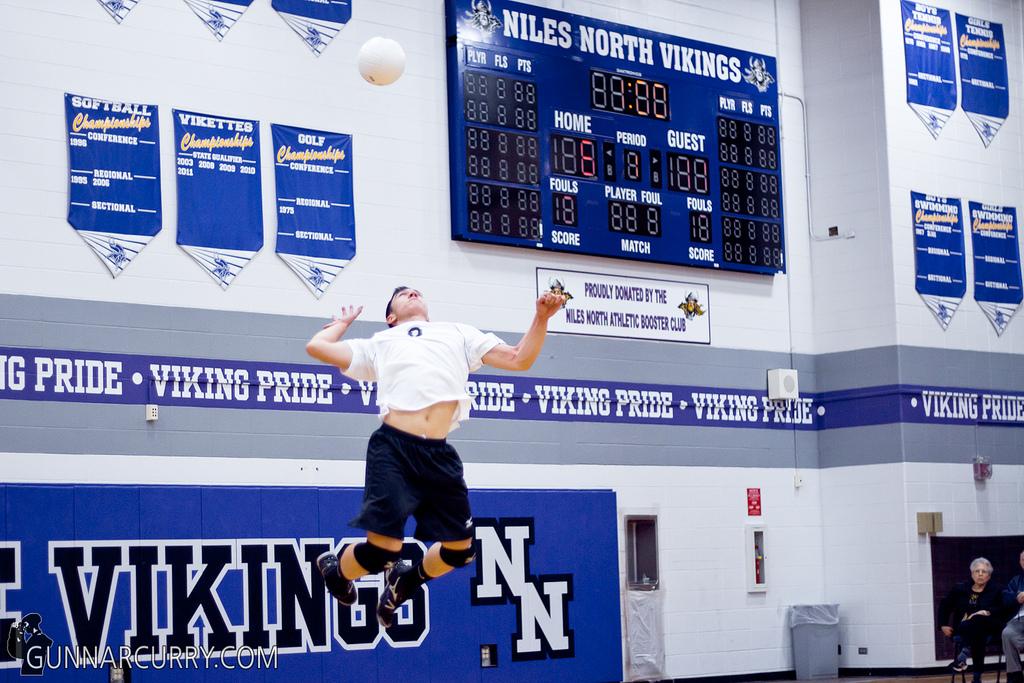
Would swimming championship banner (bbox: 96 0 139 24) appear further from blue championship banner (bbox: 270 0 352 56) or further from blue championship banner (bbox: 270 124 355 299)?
blue championship banner (bbox: 270 124 355 299)

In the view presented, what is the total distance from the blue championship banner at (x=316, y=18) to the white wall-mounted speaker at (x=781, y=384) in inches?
266

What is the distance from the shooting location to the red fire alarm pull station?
17375 millimetres

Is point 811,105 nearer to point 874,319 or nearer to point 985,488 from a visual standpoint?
point 874,319

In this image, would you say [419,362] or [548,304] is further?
[419,362]

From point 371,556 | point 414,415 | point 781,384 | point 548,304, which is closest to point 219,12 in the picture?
point 414,415

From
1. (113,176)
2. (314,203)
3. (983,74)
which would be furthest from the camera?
(983,74)

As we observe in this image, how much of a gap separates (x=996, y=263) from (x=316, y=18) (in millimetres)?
9506

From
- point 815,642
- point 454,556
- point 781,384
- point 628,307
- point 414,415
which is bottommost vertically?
point 815,642

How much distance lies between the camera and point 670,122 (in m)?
16.8

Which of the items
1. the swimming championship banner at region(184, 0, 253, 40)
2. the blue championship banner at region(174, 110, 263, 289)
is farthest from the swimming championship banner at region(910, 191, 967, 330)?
the swimming championship banner at region(184, 0, 253, 40)

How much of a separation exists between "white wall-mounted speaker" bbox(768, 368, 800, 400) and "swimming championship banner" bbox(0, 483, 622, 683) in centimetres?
291

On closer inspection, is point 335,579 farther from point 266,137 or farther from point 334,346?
point 266,137

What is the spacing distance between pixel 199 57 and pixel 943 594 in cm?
1066

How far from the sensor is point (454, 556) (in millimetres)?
9188
